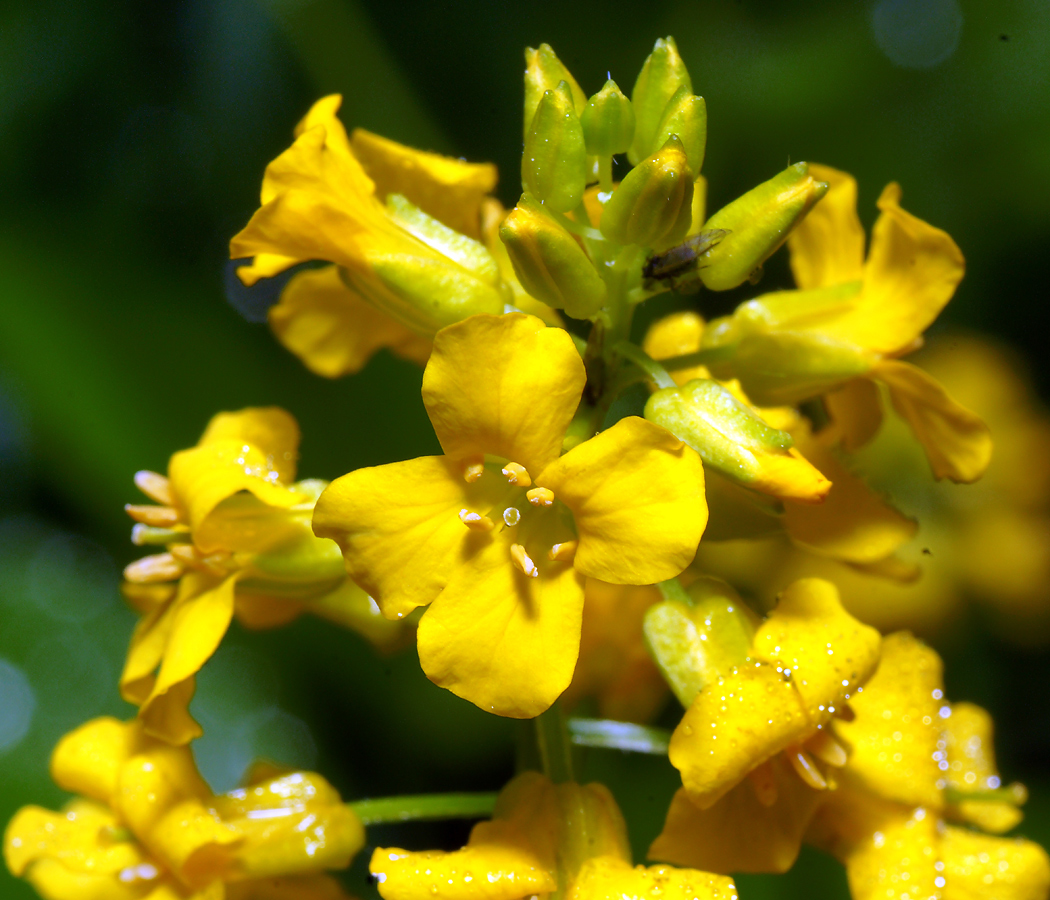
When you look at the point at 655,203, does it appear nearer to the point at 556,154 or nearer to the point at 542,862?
the point at 556,154

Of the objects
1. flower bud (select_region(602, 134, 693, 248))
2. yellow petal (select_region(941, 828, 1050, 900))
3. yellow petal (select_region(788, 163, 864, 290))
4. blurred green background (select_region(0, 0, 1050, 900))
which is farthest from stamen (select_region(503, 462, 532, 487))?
blurred green background (select_region(0, 0, 1050, 900))

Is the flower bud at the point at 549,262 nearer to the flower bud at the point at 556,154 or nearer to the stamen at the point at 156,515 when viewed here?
the flower bud at the point at 556,154

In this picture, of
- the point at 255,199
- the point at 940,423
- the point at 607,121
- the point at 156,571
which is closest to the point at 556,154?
the point at 607,121

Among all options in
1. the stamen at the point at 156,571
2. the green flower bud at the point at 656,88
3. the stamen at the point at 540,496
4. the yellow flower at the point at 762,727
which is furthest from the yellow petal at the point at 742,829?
the green flower bud at the point at 656,88

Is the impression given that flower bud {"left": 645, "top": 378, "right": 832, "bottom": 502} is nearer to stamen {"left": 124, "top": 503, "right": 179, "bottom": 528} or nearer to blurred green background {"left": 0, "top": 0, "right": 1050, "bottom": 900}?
stamen {"left": 124, "top": 503, "right": 179, "bottom": 528}

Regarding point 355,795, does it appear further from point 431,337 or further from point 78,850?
point 431,337

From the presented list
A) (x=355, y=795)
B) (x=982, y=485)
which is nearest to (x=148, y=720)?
(x=355, y=795)
